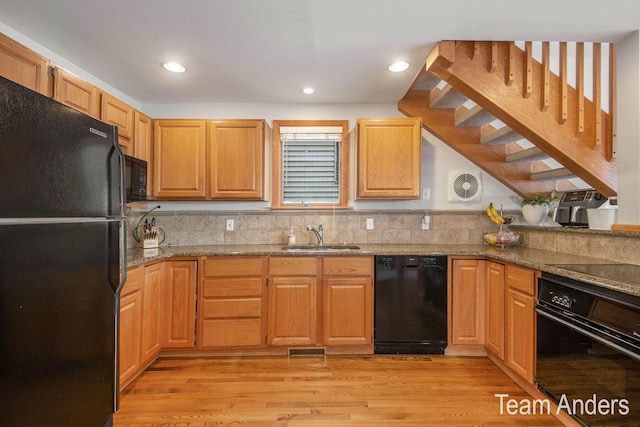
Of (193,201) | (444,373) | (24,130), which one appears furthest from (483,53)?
(193,201)

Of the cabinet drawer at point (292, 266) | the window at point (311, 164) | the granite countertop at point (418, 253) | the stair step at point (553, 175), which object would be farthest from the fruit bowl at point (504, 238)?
the cabinet drawer at point (292, 266)

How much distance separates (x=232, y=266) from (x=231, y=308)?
35cm

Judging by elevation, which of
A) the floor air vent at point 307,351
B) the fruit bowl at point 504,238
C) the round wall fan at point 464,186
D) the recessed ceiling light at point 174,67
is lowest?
the floor air vent at point 307,351

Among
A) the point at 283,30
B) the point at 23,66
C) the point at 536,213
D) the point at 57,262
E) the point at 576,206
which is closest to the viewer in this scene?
the point at 57,262

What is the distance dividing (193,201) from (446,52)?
2.52 metres

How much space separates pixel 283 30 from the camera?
1863 millimetres

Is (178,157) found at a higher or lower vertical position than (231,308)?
higher

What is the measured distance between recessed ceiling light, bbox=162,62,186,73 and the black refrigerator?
47.8 inches

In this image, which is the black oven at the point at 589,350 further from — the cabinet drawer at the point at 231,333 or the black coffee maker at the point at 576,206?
the cabinet drawer at the point at 231,333

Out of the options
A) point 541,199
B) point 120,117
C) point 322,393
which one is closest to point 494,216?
point 541,199

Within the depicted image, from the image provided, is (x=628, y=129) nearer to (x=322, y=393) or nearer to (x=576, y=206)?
(x=576, y=206)

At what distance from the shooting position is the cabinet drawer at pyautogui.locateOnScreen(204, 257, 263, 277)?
2.50 m

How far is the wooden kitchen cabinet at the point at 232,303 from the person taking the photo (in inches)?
97.5

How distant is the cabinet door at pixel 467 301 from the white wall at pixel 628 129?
96cm
